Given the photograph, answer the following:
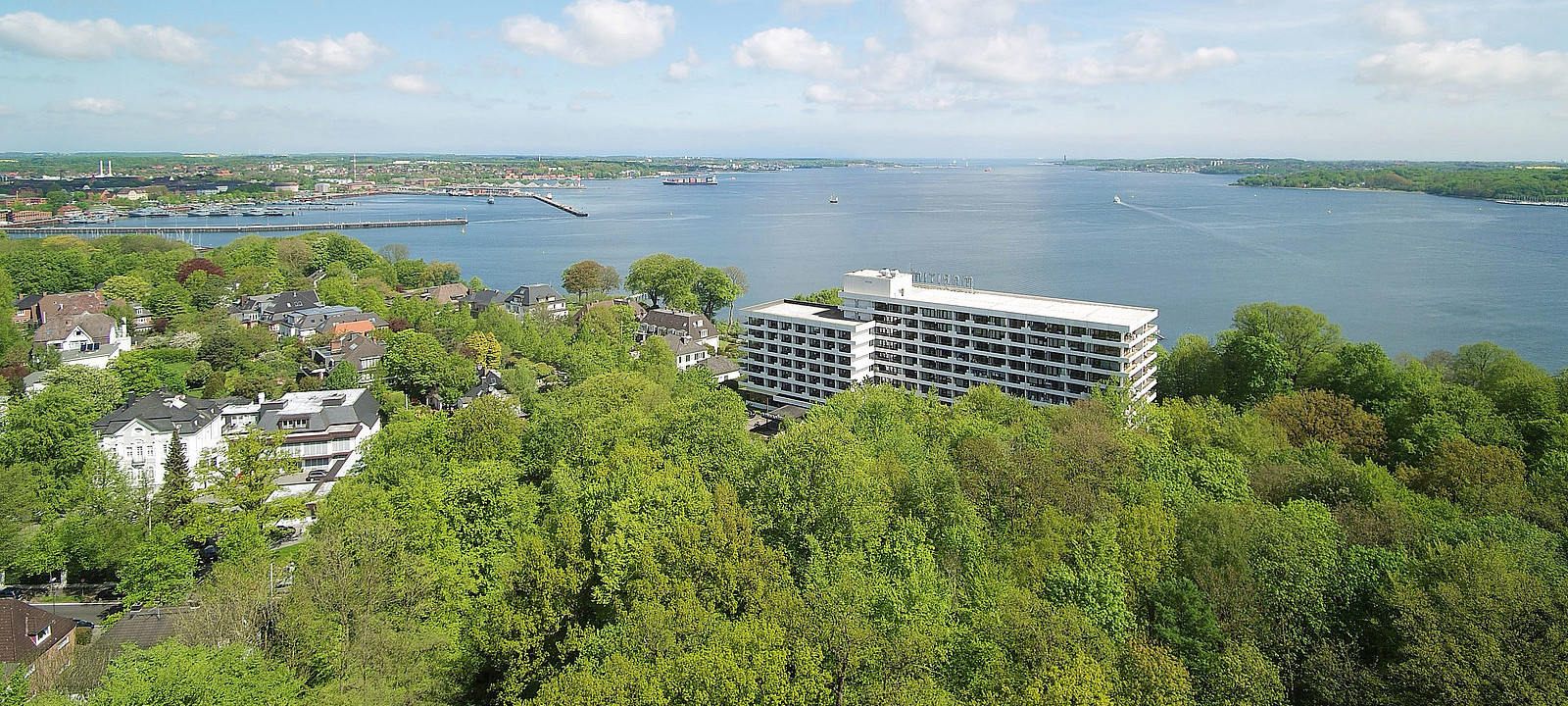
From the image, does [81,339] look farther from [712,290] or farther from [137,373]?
[712,290]

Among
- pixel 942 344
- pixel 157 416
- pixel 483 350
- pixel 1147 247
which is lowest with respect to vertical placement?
pixel 157 416

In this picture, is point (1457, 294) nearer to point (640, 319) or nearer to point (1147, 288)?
point (1147, 288)

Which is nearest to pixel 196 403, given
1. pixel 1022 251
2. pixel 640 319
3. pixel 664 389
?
pixel 664 389

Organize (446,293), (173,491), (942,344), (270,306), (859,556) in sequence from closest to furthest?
(859,556) → (173,491) → (942,344) → (270,306) → (446,293)

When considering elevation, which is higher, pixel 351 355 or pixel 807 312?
pixel 807 312

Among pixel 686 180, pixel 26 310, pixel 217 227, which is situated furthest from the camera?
pixel 686 180

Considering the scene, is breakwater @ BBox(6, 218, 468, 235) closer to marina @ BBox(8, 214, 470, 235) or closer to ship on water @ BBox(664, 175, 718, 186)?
marina @ BBox(8, 214, 470, 235)

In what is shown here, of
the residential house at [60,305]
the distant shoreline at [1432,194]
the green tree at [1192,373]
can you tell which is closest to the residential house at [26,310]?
the residential house at [60,305]

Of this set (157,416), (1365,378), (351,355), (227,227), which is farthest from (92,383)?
(227,227)

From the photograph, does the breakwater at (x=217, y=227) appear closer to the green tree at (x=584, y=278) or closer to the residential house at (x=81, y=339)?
the green tree at (x=584, y=278)
